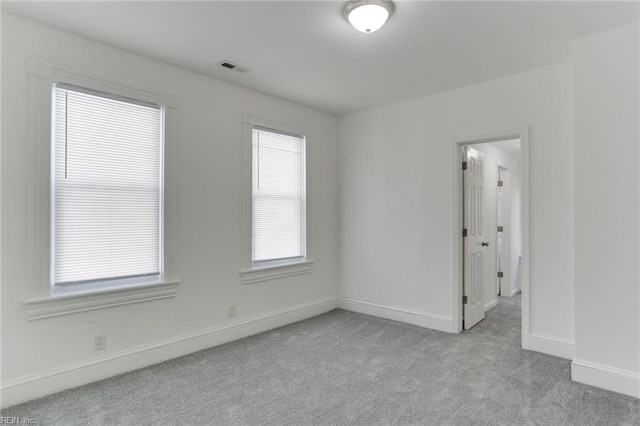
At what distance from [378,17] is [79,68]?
7.43 ft

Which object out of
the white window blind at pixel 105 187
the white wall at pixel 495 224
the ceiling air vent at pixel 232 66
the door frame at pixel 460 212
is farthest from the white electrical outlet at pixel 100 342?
the white wall at pixel 495 224

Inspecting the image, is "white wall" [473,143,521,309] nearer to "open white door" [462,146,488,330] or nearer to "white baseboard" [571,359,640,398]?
"open white door" [462,146,488,330]

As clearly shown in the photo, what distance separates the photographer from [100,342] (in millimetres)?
2709

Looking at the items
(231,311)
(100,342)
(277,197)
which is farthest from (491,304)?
(100,342)

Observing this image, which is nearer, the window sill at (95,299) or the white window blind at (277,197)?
the window sill at (95,299)

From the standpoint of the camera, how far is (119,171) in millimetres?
2848

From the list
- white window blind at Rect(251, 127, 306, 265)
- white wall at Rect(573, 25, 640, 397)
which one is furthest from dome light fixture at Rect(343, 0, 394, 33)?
white window blind at Rect(251, 127, 306, 265)

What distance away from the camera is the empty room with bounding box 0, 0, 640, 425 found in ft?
7.68

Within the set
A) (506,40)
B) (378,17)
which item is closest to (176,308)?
(378,17)

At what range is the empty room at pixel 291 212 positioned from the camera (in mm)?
2342

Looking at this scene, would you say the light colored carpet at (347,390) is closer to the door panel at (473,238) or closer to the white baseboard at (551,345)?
the white baseboard at (551,345)

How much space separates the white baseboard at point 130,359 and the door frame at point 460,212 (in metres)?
1.90

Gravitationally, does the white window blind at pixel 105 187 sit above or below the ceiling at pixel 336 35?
below

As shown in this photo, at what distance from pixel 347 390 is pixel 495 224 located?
349 centimetres
